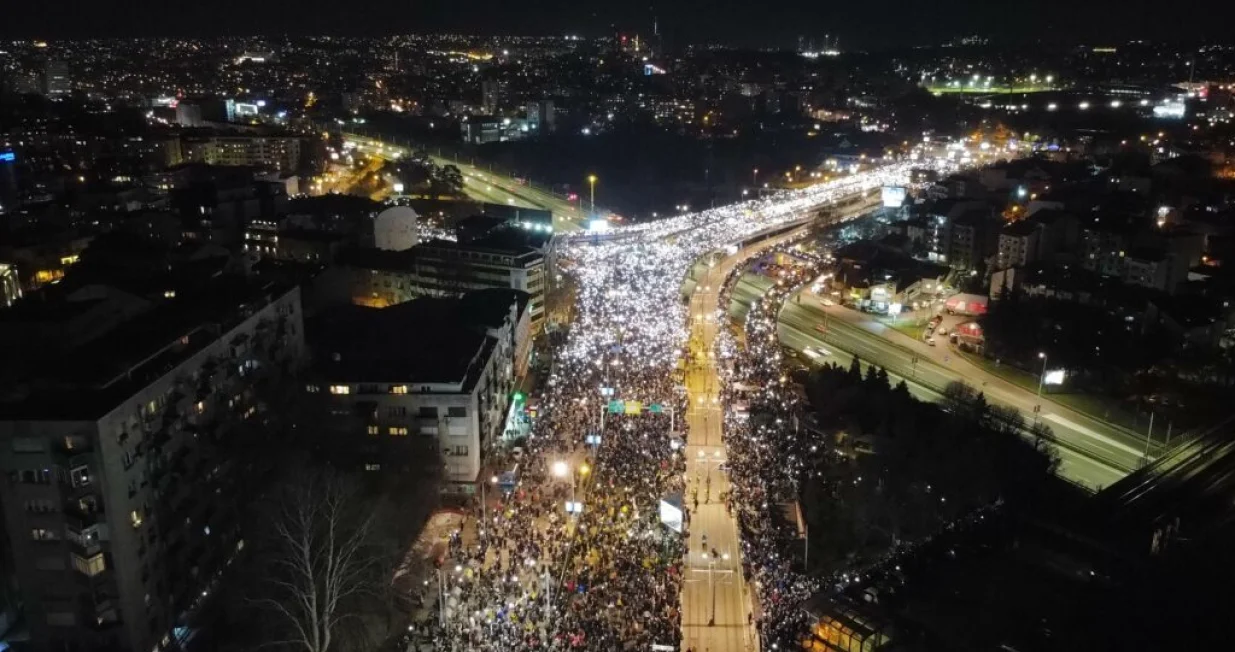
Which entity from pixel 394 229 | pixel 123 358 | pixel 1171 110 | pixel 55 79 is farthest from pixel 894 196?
pixel 55 79

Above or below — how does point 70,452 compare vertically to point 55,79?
below

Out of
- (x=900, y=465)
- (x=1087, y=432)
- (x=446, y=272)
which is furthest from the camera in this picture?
(x=446, y=272)

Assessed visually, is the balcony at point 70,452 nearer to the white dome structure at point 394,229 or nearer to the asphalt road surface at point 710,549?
the asphalt road surface at point 710,549

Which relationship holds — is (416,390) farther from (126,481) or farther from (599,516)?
(126,481)

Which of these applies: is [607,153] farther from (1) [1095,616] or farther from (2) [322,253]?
(1) [1095,616]

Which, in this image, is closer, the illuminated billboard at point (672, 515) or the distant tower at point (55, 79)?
the illuminated billboard at point (672, 515)

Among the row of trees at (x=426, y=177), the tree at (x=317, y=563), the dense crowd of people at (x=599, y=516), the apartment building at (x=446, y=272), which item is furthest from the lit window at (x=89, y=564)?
the row of trees at (x=426, y=177)
